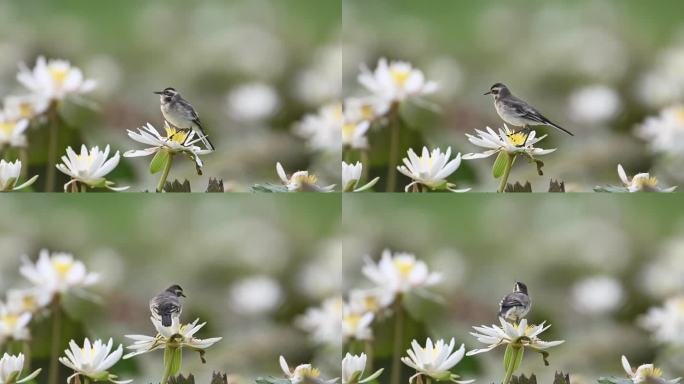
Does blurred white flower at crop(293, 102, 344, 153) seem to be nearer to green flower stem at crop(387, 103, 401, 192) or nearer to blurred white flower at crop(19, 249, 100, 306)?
green flower stem at crop(387, 103, 401, 192)

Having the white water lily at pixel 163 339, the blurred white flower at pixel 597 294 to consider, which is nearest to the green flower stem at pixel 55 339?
the white water lily at pixel 163 339

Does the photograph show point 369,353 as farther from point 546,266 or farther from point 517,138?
point 517,138

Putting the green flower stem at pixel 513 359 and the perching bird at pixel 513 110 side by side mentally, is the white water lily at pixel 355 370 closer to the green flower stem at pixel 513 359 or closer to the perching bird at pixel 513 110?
the green flower stem at pixel 513 359

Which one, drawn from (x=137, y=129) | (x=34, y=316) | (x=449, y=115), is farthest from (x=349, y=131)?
(x=34, y=316)

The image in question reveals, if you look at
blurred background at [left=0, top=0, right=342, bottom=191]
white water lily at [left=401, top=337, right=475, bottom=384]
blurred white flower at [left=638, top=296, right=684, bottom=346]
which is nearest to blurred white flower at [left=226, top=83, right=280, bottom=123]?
blurred background at [left=0, top=0, right=342, bottom=191]

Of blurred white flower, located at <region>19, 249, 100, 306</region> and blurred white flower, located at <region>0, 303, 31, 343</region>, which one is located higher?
blurred white flower, located at <region>19, 249, 100, 306</region>

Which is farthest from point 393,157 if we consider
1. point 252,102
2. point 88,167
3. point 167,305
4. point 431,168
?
point 88,167
